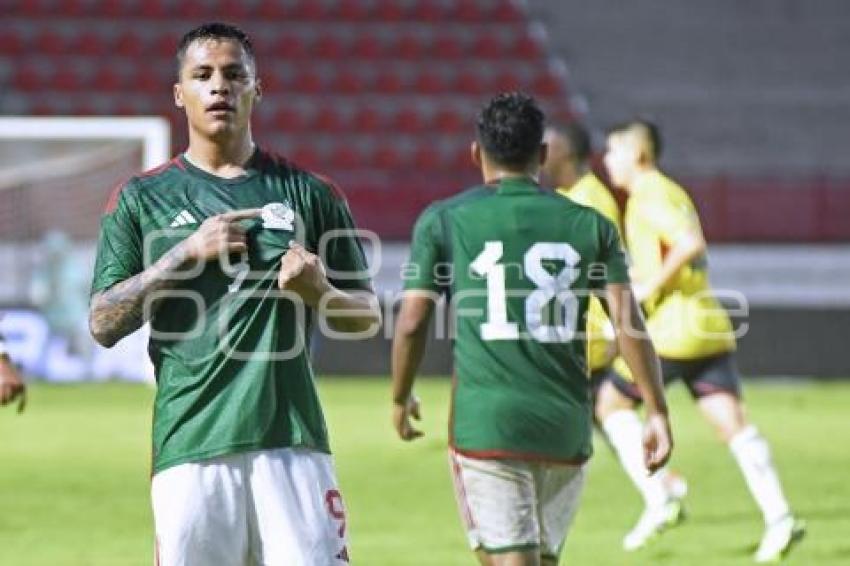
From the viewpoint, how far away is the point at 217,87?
14.9 ft

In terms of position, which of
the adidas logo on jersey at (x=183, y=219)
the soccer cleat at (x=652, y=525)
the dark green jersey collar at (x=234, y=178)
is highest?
the dark green jersey collar at (x=234, y=178)

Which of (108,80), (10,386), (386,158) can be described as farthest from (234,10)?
(10,386)

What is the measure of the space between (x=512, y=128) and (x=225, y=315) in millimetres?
1375

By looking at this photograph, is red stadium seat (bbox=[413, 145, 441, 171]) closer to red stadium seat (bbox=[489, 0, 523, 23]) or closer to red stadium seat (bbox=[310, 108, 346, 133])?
red stadium seat (bbox=[310, 108, 346, 133])

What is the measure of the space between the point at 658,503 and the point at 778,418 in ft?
24.7

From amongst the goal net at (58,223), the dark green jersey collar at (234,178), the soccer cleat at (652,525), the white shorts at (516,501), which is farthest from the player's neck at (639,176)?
the goal net at (58,223)

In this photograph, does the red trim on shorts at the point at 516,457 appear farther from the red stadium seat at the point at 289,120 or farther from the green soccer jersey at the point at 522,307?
the red stadium seat at the point at 289,120

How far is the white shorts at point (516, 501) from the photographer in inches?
214

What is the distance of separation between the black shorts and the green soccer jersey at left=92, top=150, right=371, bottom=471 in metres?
4.95

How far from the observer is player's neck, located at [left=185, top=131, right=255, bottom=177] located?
4.63 m

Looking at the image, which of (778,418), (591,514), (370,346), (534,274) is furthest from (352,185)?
(534,274)

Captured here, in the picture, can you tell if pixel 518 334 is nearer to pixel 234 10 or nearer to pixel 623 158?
pixel 623 158

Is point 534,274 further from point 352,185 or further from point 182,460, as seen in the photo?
point 352,185

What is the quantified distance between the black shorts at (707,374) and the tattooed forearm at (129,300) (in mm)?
5118
